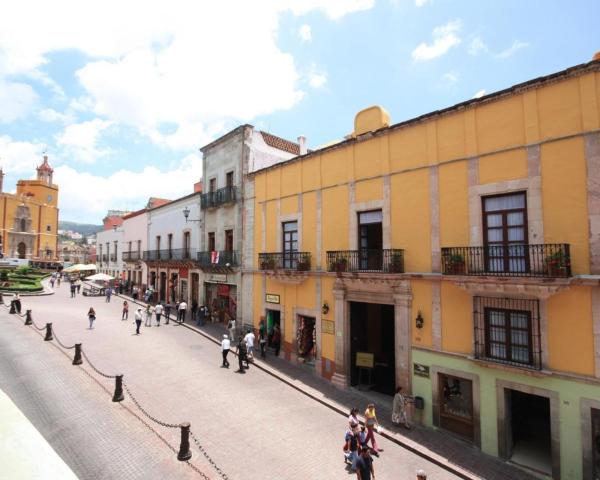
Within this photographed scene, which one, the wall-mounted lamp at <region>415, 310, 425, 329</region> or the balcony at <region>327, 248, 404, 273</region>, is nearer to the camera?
the wall-mounted lamp at <region>415, 310, 425, 329</region>

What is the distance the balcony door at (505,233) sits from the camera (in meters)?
9.78

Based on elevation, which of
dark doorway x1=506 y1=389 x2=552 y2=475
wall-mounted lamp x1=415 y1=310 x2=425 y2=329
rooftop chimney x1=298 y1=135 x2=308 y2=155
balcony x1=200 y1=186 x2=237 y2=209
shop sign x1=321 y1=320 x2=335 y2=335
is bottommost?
dark doorway x1=506 y1=389 x2=552 y2=475

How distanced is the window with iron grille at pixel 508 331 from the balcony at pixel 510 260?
84cm

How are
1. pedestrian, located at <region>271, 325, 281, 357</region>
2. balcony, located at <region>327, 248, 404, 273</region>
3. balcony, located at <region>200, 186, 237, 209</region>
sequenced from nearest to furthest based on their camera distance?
balcony, located at <region>327, 248, 404, 273</region>, pedestrian, located at <region>271, 325, 281, 357</region>, balcony, located at <region>200, 186, 237, 209</region>

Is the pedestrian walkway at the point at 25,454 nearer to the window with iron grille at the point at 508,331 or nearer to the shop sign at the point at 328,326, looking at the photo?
the shop sign at the point at 328,326

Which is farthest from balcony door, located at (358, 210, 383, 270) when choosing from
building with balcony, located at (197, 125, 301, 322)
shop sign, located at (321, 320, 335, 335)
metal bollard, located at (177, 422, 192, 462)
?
metal bollard, located at (177, 422, 192, 462)

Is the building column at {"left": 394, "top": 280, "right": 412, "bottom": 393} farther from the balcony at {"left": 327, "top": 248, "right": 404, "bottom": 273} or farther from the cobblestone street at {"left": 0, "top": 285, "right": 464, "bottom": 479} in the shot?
the cobblestone street at {"left": 0, "top": 285, "right": 464, "bottom": 479}

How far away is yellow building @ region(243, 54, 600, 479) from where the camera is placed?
348 inches

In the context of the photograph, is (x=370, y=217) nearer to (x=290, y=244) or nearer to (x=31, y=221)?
(x=290, y=244)

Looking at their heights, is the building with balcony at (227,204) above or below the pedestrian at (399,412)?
above

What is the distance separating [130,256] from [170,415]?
2794cm

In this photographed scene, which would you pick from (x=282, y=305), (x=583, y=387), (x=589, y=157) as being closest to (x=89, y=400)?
(x=282, y=305)

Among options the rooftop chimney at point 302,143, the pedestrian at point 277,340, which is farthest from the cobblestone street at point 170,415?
the rooftop chimney at point 302,143

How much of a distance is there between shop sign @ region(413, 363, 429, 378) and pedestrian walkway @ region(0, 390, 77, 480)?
32.2 ft
